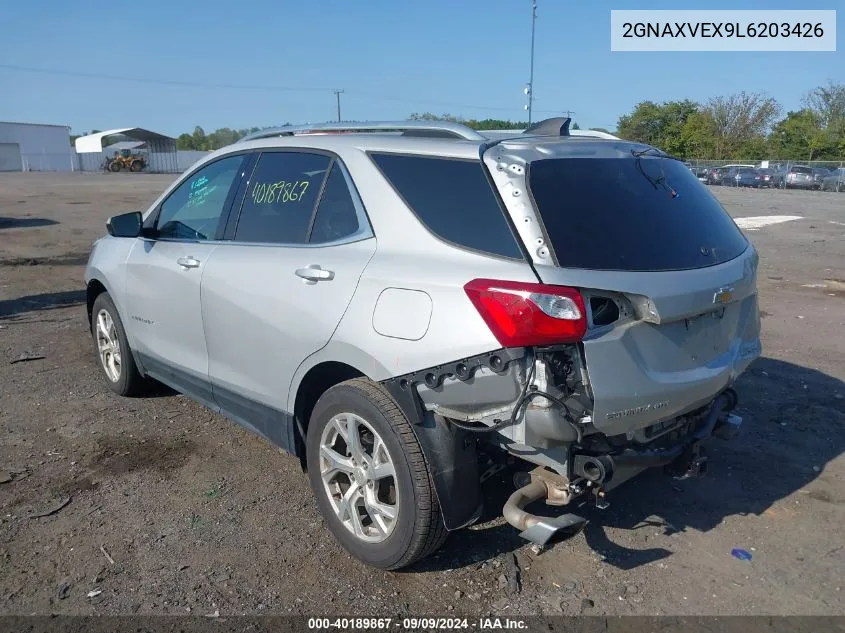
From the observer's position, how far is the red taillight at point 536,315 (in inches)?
106

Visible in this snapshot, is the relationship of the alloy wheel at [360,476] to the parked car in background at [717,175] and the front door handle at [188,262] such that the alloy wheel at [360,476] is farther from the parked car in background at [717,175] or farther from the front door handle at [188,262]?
the parked car in background at [717,175]

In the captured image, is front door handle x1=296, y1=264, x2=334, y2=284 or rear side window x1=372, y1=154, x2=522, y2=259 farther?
front door handle x1=296, y1=264, x2=334, y2=284

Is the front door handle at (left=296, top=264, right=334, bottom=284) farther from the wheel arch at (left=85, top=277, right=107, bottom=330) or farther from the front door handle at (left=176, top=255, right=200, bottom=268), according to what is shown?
the wheel arch at (left=85, top=277, right=107, bottom=330)

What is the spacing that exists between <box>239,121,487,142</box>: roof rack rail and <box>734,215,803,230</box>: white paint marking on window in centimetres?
1626

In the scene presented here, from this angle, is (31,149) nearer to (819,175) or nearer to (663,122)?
(663,122)

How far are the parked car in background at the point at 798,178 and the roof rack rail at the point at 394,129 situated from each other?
142 ft

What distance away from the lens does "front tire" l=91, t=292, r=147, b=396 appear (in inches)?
204

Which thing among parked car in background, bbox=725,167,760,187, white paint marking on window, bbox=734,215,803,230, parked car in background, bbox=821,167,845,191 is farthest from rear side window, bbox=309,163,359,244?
parked car in background, bbox=725,167,760,187

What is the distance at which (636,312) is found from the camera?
2.90 m

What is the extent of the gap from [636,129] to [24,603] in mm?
59621

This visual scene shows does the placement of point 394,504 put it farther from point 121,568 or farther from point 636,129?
point 636,129

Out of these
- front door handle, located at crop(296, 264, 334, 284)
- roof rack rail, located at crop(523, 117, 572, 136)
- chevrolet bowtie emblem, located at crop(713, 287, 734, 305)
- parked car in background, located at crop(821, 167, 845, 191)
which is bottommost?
parked car in background, located at crop(821, 167, 845, 191)

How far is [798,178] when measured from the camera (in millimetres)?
41156

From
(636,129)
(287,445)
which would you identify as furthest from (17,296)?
(636,129)
